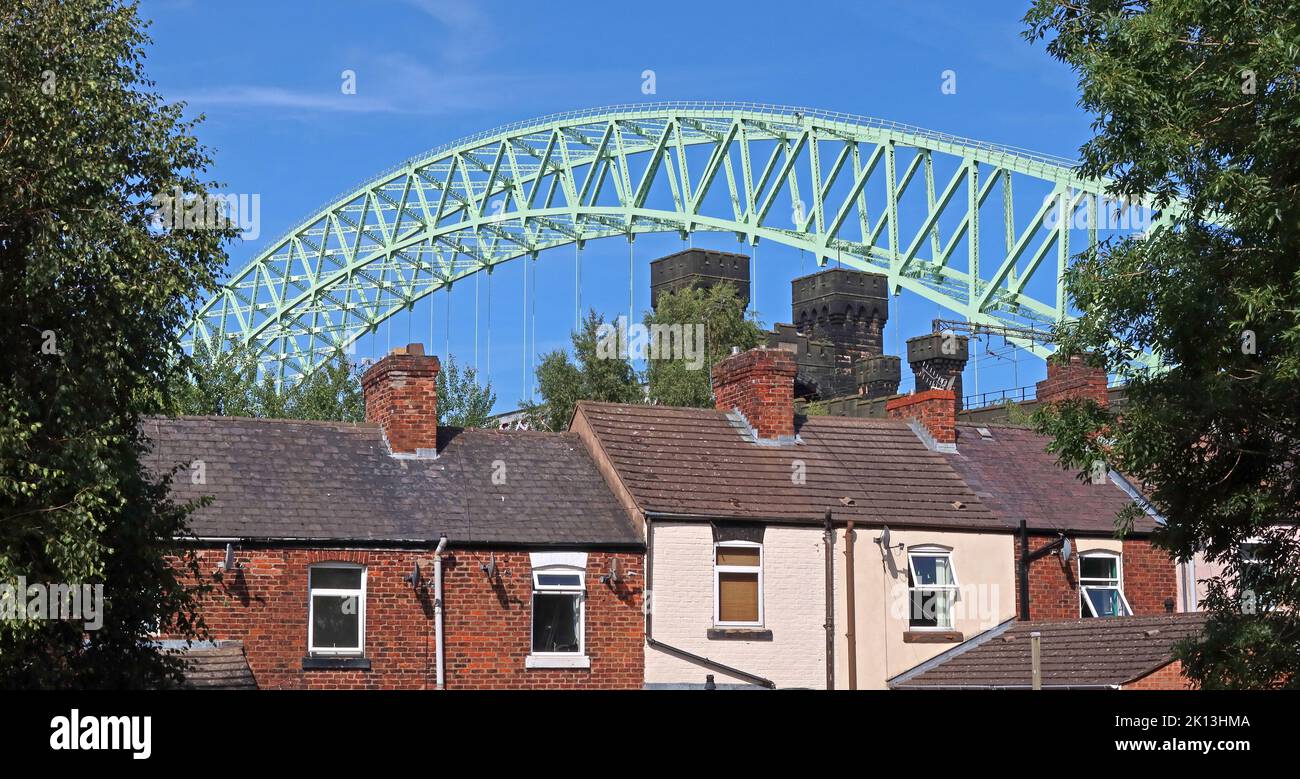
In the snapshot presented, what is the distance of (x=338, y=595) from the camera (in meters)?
26.9

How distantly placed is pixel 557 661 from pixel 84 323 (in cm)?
1372

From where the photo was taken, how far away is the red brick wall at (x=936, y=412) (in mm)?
34156

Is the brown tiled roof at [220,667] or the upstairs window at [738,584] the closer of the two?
the brown tiled roof at [220,667]

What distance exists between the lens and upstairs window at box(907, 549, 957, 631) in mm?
30453

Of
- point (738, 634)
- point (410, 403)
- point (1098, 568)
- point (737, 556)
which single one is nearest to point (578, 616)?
point (738, 634)

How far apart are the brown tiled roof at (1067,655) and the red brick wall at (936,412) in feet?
17.1

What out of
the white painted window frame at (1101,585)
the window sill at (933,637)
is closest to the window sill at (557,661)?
the window sill at (933,637)

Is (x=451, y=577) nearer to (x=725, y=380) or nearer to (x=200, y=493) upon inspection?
(x=200, y=493)

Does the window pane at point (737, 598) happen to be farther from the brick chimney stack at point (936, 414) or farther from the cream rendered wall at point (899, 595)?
the brick chimney stack at point (936, 414)

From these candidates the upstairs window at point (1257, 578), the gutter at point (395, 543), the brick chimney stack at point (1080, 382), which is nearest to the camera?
the upstairs window at point (1257, 578)

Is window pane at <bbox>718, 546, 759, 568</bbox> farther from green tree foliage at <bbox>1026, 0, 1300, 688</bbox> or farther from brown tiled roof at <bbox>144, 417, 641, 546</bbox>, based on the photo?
green tree foliage at <bbox>1026, 0, 1300, 688</bbox>

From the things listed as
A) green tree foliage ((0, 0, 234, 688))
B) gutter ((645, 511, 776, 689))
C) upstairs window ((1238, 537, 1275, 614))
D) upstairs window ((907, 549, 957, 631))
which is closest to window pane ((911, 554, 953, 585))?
upstairs window ((907, 549, 957, 631))
